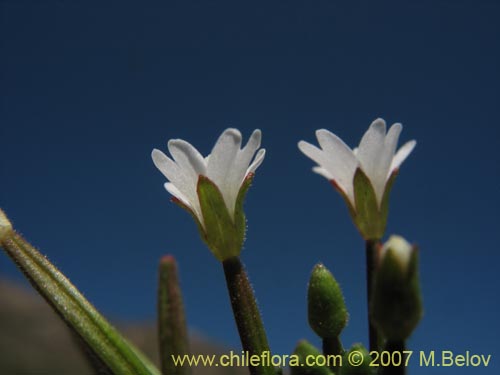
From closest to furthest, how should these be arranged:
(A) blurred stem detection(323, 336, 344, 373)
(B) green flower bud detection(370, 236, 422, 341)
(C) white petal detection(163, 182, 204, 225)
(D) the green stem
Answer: (B) green flower bud detection(370, 236, 422, 341) → (D) the green stem → (A) blurred stem detection(323, 336, 344, 373) → (C) white petal detection(163, 182, 204, 225)

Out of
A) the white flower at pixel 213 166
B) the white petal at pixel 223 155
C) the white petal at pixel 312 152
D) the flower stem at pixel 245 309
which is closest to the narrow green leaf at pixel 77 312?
the flower stem at pixel 245 309

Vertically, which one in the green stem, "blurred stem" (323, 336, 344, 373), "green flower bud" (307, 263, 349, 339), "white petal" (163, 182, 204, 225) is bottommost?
the green stem

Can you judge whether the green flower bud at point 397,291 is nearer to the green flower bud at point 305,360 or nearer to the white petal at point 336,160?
the green flower bud at point 305,360

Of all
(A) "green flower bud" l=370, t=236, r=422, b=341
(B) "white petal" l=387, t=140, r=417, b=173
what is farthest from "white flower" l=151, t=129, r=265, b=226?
(A) "green flower bud" l=370, t=236, r=422, b=341

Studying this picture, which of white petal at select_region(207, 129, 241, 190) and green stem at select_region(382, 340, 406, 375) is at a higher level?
white petal at select_region(207, 129, 241, 190)

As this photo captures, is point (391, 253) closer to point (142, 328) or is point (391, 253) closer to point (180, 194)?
point (180, 194)

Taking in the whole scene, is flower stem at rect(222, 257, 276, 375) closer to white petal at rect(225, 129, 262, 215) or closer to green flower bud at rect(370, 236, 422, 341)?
white petal at rect(225, 129, 262, 215)
